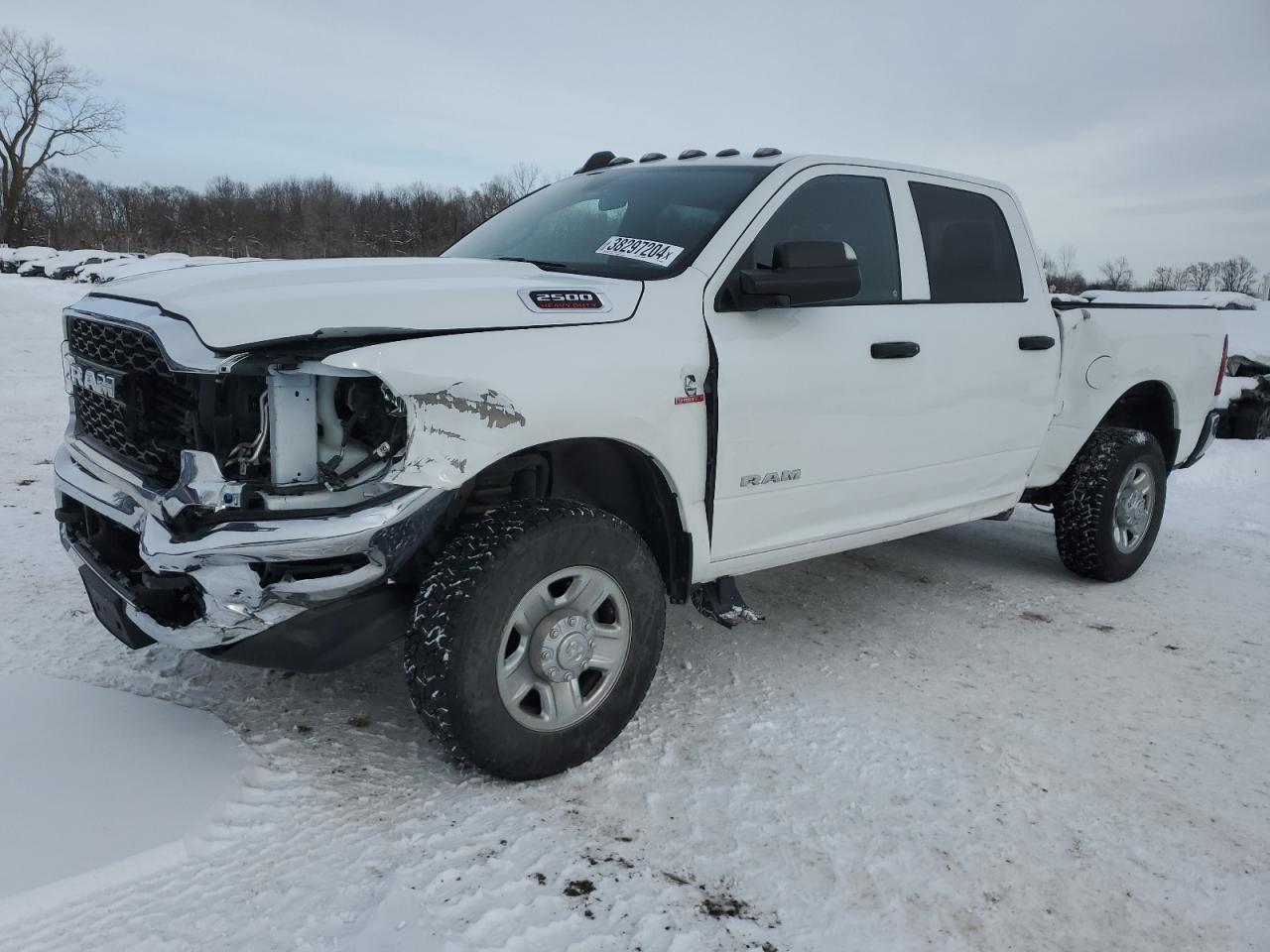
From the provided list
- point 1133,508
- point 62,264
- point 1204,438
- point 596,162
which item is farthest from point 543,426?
point 62,264

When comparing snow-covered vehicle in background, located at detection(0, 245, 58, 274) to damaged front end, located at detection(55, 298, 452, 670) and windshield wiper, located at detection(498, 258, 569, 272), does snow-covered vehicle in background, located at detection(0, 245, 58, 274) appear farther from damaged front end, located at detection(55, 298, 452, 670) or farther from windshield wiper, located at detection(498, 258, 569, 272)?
damaged front end, located at detection(55, 298, 452, 670)

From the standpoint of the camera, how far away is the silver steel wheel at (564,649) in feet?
8.74

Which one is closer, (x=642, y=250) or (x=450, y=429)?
(x=450, y=429)

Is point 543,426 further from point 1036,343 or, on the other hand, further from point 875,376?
point 1036,343

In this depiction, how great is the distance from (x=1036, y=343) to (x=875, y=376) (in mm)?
1195

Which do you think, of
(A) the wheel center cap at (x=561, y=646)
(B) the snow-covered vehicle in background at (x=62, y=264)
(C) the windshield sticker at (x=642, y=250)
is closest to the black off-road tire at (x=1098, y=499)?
(C) the windshield sticker at (x=642, y=250)

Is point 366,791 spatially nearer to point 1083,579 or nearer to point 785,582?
point 785,582

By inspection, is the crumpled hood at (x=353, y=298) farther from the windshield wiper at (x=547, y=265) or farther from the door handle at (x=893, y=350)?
the door handle at (x=893, y=350)

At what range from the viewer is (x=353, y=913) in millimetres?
2131

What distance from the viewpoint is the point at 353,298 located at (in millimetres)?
2430

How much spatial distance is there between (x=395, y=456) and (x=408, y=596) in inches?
17.7

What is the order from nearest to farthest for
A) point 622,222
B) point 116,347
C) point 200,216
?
point 116,347, point 622,222, point 200,216

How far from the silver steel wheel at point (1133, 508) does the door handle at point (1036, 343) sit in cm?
101

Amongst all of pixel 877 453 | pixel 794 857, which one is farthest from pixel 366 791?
pixel 877 453
